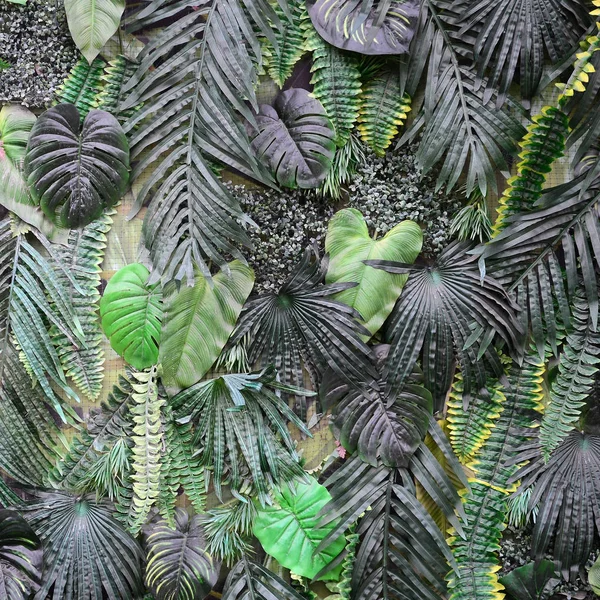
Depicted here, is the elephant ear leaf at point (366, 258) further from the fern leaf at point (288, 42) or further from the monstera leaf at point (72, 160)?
the monstera leaf at point (72, 160)

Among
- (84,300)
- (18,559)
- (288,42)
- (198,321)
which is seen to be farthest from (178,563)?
(288,42)

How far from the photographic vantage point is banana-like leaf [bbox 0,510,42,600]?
2.32 meters

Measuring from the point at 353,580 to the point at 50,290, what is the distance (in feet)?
5.06

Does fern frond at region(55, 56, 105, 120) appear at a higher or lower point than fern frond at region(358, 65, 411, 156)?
lower

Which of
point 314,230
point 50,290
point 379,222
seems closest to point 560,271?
point 379,222

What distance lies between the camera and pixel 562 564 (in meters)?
2.50

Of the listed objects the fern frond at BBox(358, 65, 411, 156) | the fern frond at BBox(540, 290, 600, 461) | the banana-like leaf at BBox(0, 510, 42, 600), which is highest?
the fern frond at BBox(358, 65, 411, 156)

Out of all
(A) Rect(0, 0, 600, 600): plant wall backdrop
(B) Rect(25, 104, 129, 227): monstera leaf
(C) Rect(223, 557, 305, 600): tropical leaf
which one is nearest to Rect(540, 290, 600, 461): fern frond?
(A) Rect(0, 0, 600, 600): plant wall backdrop

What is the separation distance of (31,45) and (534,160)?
1.90 m

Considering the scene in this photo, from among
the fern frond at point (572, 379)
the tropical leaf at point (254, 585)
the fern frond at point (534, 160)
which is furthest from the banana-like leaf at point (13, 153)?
the fern frond at point (572, 379)

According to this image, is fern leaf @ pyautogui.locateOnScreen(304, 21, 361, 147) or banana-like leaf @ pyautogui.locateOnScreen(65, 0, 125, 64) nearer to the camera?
banana-like leaf @ pyautogui.locateOnScreen(65, 0, 125, 64)

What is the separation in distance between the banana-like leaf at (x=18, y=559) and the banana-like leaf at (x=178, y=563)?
1.30ft

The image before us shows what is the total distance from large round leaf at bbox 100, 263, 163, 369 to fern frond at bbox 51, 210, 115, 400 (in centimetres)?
8

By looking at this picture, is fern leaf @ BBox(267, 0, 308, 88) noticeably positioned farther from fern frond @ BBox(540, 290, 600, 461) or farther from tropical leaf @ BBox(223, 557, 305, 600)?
tropical leaf @ BBox(223, 557, 305, 600)
